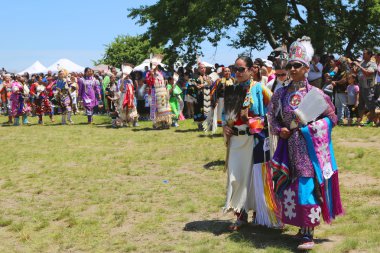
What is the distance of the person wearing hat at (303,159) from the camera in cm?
451

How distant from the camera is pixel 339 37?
72.6 feet

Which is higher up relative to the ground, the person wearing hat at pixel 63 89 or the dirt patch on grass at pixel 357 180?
the person wearing hat at pixel 63 89

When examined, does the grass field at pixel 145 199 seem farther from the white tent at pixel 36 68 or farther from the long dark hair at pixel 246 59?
the white tent at pixel 36 68

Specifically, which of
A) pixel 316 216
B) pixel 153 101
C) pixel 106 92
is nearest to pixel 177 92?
pixel 153 101

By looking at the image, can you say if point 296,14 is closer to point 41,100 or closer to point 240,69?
point 41,100

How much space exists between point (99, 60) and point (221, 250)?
57.5 meters

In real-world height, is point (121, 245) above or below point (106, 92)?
below

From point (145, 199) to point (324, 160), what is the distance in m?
2.89

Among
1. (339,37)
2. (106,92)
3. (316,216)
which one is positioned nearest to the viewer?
(316,216)

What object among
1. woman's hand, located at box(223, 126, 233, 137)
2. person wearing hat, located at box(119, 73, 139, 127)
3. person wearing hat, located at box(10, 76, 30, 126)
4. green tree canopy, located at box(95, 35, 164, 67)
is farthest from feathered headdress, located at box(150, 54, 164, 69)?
green tree canopy, located at box(95, 35, 164, 67)

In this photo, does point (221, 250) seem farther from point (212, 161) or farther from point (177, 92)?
point (177, 92)

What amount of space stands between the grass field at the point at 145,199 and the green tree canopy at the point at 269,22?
9425 mm

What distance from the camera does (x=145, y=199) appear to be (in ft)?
22.2

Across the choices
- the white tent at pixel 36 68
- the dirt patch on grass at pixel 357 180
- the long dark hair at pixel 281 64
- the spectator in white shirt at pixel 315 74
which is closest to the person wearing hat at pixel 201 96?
the spectator in white shirt at pixel 315 74
